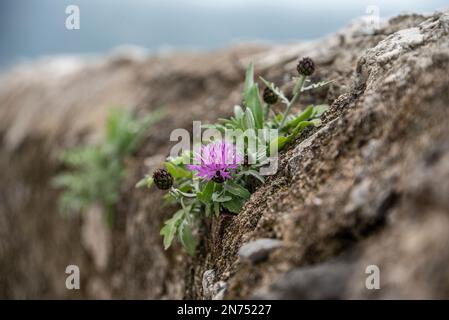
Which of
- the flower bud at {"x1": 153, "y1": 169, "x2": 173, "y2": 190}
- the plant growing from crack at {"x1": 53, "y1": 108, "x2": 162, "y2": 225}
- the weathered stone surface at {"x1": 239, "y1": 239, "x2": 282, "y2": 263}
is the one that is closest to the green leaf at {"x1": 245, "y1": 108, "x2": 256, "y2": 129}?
the flower bud at {"x1": 153, "y1": 169, "x2": 173, "y2": 190}

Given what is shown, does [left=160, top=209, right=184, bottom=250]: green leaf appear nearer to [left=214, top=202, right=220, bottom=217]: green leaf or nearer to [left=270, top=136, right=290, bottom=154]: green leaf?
[left=214, top=202, right=220, bottom=217]: green leaf

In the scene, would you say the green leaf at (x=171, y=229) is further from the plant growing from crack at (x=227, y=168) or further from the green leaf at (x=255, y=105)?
the green leaf at (x=255, y=105)

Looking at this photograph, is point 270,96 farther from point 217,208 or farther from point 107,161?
point 107,161

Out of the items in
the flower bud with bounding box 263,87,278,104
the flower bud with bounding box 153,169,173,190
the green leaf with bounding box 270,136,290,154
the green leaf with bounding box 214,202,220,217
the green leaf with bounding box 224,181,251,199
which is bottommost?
the green leaf with bounding box 214,202,220,217

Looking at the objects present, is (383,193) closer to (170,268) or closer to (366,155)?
(366,155)

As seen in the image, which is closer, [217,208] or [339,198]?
[339,198]

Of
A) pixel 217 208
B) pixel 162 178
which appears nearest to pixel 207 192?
Result: pixel 217 208

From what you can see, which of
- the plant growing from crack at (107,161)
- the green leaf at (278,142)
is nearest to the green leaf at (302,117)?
the green leaf at (278,142)
